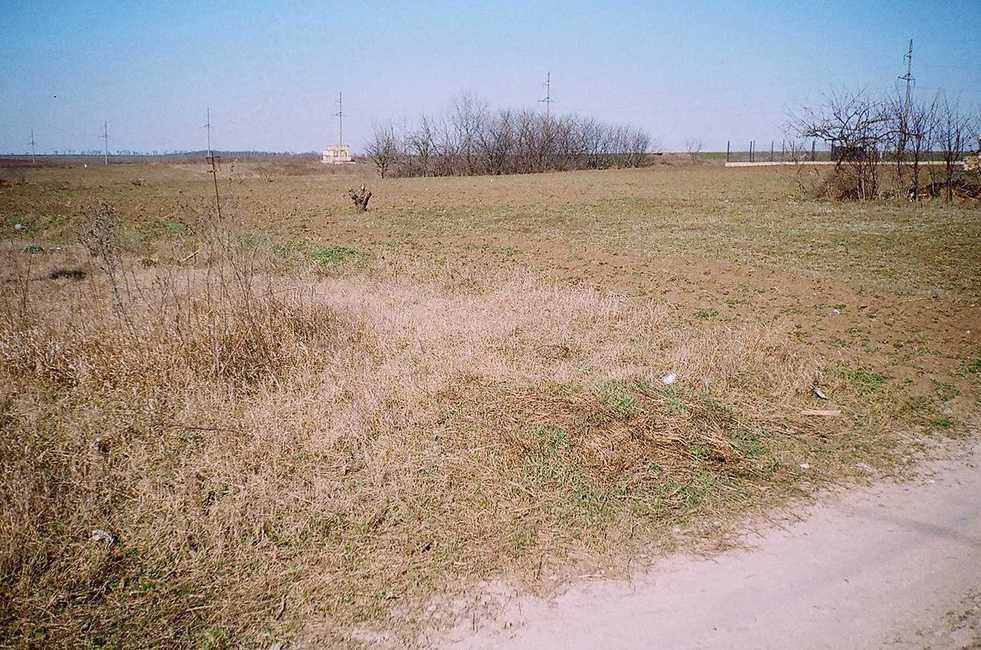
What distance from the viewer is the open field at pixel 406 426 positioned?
3148 mm

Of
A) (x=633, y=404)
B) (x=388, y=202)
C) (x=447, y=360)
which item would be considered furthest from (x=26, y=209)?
(x=633, y=404)

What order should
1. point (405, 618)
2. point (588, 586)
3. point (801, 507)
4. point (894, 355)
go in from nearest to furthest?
point (405, 618) < point (588, 586) < point (801, 507) < point (894, 355)

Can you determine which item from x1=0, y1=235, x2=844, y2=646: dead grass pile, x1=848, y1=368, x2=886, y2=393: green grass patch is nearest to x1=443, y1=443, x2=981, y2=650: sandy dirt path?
x1=0, y1=235, x2=844, y2=646: dead grass pile

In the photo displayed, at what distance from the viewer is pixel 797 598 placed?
3.01 meters

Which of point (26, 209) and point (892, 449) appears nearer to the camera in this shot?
point (892, 449)

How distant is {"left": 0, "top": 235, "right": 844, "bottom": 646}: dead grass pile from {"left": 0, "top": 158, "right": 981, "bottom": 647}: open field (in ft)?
0.06

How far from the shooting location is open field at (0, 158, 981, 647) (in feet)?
10.3

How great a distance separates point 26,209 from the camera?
19016 mm

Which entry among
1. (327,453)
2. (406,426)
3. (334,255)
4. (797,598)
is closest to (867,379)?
(797,598)

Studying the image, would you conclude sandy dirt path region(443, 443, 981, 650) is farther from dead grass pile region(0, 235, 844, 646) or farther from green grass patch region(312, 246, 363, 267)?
green grass patch region(312, 246, 363, 267)

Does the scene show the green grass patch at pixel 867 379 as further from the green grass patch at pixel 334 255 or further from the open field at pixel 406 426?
the green grass patch at pixel 334 255

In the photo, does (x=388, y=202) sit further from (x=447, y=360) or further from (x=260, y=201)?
(x=447, y=360)

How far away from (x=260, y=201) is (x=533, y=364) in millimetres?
20843

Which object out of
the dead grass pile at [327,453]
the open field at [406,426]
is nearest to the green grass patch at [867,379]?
the open field at [406,426]
